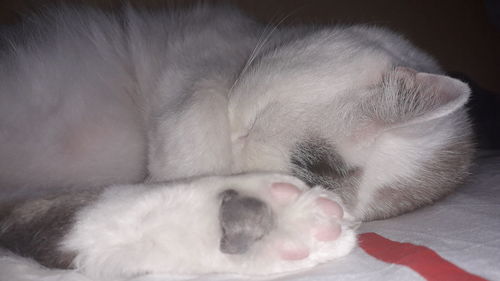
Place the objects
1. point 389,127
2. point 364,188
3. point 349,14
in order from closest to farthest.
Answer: point 389,127 → point 364,188 → point 349,14

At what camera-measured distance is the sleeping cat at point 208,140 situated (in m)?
0.79

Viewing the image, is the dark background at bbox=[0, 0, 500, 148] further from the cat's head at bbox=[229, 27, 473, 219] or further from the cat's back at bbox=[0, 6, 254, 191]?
the cat's head at bbox=[229, 27, 473, 219]

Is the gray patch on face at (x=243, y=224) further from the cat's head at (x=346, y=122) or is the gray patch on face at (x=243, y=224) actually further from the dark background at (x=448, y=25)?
the dark background at (x=448, y=25)

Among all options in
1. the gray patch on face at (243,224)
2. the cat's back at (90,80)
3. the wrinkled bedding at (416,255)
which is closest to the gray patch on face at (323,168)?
the wrinkled bedding at (416,255)

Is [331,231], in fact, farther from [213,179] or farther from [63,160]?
[63,160]

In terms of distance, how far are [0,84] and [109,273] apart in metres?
0.76

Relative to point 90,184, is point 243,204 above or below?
above

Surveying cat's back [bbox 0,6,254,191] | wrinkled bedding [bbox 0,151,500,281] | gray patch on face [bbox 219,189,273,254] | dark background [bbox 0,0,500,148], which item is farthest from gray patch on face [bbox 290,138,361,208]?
dark background [bbox 0,0,500,148]

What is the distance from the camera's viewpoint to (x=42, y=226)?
93 cm

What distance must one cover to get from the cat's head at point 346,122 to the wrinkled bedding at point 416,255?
13 centimetres

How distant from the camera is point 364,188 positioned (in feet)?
3.77

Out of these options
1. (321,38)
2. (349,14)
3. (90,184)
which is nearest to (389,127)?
(321,38)

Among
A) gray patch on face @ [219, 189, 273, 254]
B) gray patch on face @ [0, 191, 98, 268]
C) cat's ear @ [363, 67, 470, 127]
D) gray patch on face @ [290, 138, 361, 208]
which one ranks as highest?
cat's ear @ [363, 67, 470, 127]

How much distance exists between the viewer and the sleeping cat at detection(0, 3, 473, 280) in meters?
0.79
